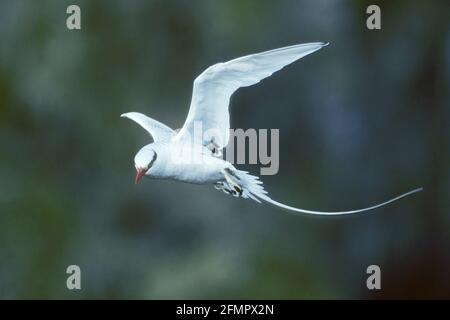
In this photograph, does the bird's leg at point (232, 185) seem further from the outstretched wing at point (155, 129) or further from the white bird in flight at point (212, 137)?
the outstretched wing at point (155, 129)

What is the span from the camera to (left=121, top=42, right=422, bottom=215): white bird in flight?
5.19 feet

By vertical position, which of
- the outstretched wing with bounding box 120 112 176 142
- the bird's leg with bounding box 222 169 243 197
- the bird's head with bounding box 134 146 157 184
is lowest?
the bird's leg with bounding box 222 169 243 197

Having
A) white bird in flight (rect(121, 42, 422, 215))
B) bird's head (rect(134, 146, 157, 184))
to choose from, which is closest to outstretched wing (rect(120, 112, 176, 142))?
white bird in flight (rect(121, 42, 422, 215))

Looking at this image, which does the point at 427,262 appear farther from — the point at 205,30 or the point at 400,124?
the point at 205,30

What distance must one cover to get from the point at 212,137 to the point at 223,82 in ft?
→ 0.38

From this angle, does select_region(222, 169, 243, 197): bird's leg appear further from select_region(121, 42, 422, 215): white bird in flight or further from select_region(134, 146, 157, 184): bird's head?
select_region(134, 146, 157, 184): bird's head

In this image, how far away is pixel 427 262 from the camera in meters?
2.44

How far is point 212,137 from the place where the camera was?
1702 millimetres

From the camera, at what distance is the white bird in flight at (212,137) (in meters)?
1.58

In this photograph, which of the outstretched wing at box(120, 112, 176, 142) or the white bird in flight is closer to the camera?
the white bird in flight

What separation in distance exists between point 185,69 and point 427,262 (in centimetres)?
89

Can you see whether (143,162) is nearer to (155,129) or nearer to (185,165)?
(185,165)

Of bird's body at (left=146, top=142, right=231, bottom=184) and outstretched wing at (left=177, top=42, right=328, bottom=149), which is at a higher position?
outstretched wing at (left=177, top=42, right=328, bottom=149)

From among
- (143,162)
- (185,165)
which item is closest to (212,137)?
(185,165)
